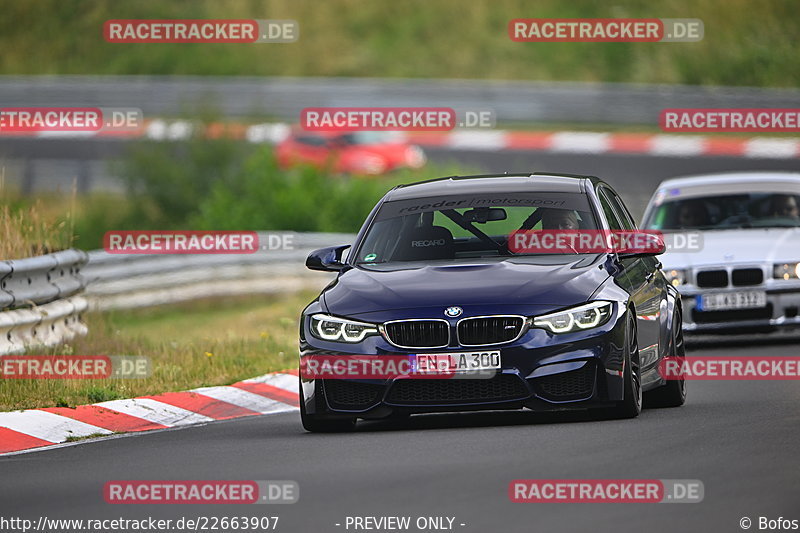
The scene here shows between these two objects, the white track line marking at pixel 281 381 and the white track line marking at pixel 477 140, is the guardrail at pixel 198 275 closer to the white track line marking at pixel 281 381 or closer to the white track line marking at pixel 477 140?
the white track line marking at pixel 281 381

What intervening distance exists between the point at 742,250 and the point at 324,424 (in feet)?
22.9

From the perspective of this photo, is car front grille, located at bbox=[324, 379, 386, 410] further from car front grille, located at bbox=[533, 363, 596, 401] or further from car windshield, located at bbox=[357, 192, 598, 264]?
car windshield, located at bbox=[357, 192, 598, 264]

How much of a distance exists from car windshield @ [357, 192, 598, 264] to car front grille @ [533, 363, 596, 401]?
127cm

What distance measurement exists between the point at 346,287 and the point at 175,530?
3.81m

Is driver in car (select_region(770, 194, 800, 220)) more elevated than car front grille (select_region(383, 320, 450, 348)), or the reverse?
driver in car (select_region(770, 194, 800, 220))

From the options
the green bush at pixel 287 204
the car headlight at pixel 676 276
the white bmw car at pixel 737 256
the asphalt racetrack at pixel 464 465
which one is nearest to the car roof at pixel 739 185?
the white bmw car at pixel 737 256

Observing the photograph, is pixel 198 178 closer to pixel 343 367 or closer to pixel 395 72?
pixel 395 72

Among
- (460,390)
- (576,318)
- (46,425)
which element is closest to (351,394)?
(460,390)

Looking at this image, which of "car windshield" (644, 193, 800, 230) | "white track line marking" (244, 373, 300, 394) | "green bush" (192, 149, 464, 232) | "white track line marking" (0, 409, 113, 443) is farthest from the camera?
"green bush" (192, 149, 464, 232)

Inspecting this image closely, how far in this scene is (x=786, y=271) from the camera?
1683 centimetres

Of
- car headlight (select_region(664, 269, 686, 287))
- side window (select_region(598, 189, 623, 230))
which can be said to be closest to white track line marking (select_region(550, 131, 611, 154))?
car headlight (select_region(664, 269, 686, 287))

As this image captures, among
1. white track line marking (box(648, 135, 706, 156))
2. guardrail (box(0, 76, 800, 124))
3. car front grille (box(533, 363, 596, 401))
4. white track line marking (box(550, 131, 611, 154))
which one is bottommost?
car front grille (box(533, 363, 596, 401))

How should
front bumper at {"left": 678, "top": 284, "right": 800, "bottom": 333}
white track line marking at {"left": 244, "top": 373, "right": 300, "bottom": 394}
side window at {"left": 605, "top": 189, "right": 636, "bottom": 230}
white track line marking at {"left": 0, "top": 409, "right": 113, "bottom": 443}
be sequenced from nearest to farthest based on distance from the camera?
1. white track line marking at {"left": 0, "top": 409, "right": 113, "bottom": 443}
2. side window at {"left": 605, "top": 189, "right": 636, "bottom": 230}
3. white track line marking at {"left": 244, "top": 373, "right": 300, "bottom": 394}
4. front bumper at {"left": 678, "top": 284, "right": 800, "bottom": 333}

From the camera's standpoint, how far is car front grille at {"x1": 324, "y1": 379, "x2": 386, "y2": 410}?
10.8 meters
